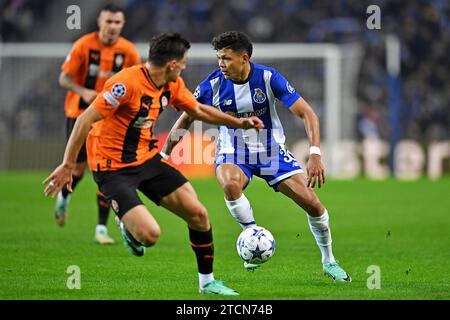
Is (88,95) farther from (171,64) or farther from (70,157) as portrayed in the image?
(70,157)

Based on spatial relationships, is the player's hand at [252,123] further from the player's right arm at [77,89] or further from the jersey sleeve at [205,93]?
the player's right arm at [77,89]

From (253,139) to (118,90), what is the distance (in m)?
2.19

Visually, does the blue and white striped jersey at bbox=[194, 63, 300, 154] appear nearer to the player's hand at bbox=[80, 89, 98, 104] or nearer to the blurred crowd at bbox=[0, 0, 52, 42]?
the player's hand at bbox=[80, 89, 98, 104]

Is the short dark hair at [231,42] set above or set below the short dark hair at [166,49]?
above

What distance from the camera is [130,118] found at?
24.3 feet

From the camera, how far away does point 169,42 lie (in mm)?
7262

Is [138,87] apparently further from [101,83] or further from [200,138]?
[200,138]

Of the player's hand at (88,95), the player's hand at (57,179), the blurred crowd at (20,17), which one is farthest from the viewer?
the blurred crowd at (20,17)

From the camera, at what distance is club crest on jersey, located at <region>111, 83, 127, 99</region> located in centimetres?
717

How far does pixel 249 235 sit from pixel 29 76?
1493cm

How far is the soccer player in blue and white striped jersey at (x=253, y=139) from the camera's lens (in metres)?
8.54

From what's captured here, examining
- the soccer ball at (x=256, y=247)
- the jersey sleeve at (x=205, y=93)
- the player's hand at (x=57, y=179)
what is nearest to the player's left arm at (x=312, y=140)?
the soccer ball at (x=256, y=247)

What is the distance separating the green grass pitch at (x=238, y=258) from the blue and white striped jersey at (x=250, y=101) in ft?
4.01

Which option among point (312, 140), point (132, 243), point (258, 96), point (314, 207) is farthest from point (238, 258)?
point (132, 243)
